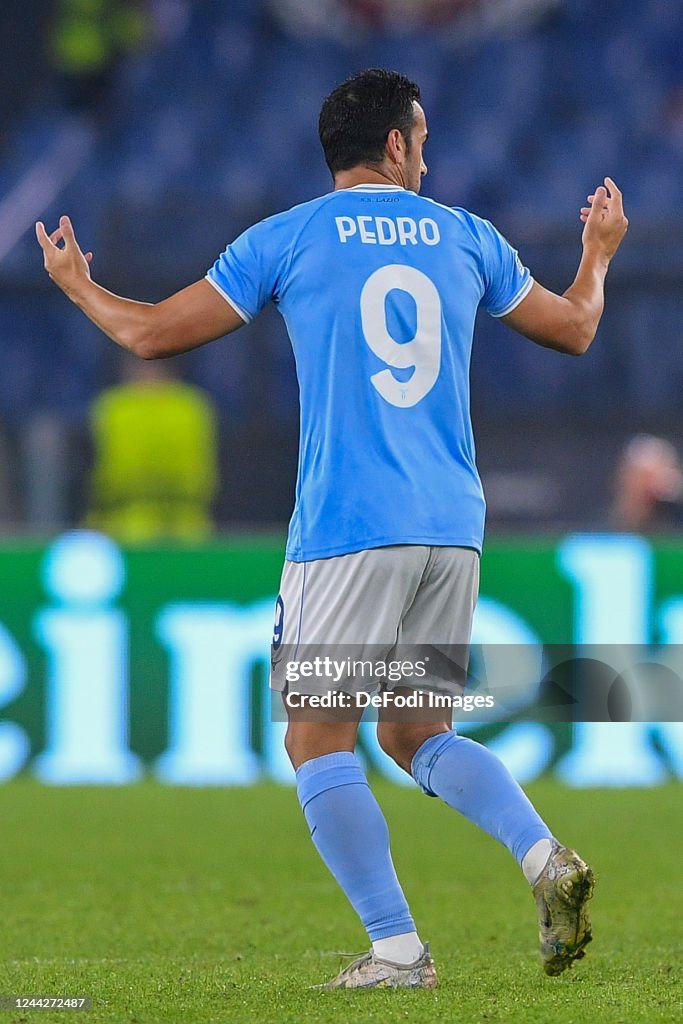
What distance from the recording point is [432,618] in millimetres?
3557

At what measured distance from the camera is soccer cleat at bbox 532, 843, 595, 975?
3.21 meters

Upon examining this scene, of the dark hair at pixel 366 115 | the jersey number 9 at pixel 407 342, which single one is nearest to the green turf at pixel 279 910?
the jersey number 9 at pixel 407 342

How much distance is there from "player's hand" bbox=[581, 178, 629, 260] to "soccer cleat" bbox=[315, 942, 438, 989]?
159 cm

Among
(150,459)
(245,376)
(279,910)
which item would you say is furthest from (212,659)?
(279,910)

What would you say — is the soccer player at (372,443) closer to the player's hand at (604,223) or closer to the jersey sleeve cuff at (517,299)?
the jersey sleeve cuff at (517,299)

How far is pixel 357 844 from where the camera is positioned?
342cm

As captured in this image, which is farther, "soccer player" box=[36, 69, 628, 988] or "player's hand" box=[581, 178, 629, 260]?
"player's hand" box=[581, 178, 629, 260]

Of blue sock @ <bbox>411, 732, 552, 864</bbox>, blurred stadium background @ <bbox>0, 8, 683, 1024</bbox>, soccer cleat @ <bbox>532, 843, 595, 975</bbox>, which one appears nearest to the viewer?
soccer cleat @ <bbox>532, 843, 595, 975</bbox>

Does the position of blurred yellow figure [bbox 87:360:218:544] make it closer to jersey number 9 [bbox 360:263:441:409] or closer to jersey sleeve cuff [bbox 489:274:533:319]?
jersey sleeve cuff [bbox 489:274:533:319]

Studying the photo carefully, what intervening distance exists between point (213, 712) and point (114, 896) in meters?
2.58

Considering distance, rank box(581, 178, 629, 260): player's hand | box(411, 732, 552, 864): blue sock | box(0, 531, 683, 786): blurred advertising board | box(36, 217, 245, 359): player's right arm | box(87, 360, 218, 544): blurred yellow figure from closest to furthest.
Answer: box(411, 732, 552, 864): blue sock, box(36, 217, 245, 359): player's right arm, box(581, 178, 629, 260): player's hand, box(0, 531, 683, 786): blurred advertising board, box(87, 360, 218, 544): blurred yellow figure

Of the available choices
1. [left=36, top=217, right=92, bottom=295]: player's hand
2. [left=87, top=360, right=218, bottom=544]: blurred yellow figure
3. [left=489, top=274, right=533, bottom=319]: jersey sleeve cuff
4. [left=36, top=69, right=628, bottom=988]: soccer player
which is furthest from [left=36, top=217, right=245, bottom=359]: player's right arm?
[left=87, top=360, right=218, bottom=544]: blurred yellow figure

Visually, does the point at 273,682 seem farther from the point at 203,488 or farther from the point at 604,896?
the point at 203,488

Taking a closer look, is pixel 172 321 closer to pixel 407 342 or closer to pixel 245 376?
pixel 407 342
